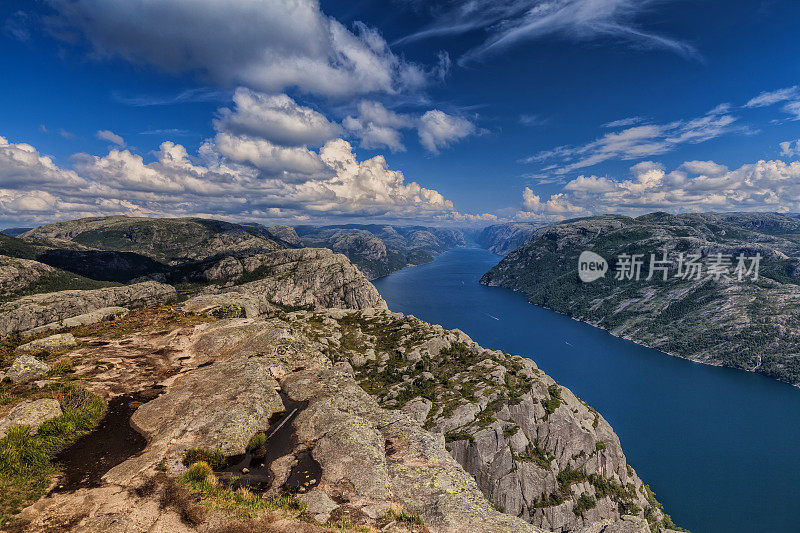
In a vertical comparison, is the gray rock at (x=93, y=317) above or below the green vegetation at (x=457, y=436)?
above

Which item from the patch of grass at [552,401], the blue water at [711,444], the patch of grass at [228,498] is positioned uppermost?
the patch of grass at [228,498]

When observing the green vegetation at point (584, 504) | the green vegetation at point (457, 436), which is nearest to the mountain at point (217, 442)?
the green vegetation at point (457, 436)

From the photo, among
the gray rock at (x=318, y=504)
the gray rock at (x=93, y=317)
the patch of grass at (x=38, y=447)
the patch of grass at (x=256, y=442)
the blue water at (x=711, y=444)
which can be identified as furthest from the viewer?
the blue water at (x=711, y=444)

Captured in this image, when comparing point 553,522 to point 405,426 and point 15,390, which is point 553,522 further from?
point 15,390

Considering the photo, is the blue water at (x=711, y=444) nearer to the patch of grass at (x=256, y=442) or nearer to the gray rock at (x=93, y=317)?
the patch of grass at (x=256, y=442)

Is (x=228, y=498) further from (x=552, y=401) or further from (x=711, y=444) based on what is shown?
(x=711, y=444)

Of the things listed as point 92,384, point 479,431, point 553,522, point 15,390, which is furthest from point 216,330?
point 553,522
